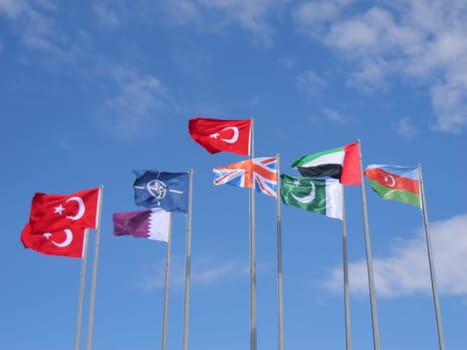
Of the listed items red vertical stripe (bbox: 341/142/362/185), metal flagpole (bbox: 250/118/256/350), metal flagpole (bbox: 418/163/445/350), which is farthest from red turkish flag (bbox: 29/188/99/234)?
metal flagpole (bbox: 418/163/445/350)

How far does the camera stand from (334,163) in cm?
3219

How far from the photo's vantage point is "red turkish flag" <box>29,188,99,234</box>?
31969 millimetres

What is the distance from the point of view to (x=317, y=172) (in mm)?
32312

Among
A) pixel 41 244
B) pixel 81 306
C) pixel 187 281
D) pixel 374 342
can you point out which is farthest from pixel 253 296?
pixel 41 244

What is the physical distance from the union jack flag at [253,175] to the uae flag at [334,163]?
1314mm

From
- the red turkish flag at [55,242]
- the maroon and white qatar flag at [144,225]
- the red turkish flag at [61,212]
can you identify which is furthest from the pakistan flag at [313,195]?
the red turkish flag at [55,242]

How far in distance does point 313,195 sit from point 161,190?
6.67m

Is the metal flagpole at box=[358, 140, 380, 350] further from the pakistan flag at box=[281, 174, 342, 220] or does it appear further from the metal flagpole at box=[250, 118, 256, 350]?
the metal flagpole at box=[250, 118, 256, 350]

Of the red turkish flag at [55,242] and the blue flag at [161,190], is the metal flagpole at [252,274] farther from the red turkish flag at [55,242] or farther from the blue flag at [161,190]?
the red turkish flag at [55,242]

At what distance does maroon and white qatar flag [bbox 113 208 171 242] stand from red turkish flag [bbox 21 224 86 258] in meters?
1.92

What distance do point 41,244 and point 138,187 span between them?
4.76 metres

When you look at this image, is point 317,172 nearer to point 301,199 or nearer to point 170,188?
point 301,199

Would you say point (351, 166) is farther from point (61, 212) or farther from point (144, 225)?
point (61, 212)

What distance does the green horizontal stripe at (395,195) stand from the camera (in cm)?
3184
